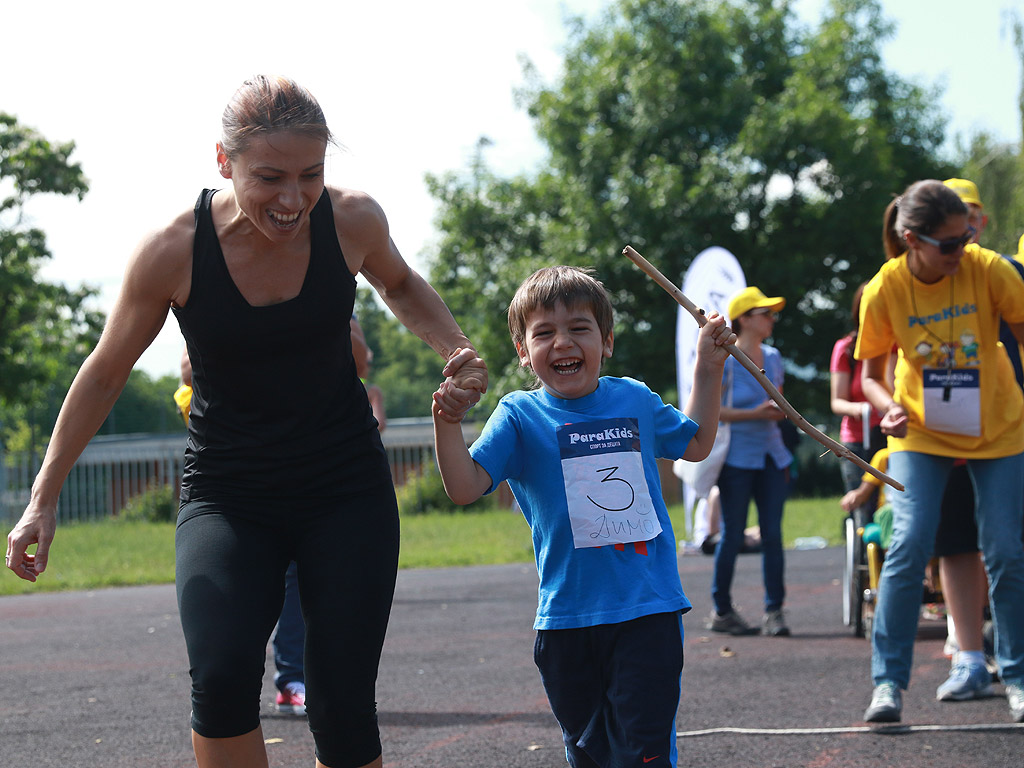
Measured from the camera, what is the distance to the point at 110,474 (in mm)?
30281

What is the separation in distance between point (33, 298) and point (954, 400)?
27.0m

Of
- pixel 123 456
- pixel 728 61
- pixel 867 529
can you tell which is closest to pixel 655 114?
pixel 728 61

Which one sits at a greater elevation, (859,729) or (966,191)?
(966,191)

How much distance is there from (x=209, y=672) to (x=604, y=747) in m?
1.05

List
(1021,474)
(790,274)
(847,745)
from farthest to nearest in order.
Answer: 1. (790,274)
2. (1021,474)
3. (847,745)

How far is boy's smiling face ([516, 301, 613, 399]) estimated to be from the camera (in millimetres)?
3310

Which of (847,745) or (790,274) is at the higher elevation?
(790,274)

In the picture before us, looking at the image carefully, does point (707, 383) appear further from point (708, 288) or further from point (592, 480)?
point (708, 288)

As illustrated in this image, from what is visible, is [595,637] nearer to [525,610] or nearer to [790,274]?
[525,610]

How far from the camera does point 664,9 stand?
33.3 meters

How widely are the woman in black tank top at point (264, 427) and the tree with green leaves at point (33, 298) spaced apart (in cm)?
2610

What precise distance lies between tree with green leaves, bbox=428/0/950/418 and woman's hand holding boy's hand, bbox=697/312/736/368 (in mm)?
26987

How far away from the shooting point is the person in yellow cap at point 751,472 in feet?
25.6

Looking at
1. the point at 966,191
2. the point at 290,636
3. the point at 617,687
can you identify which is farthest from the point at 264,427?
the point at 966,191
